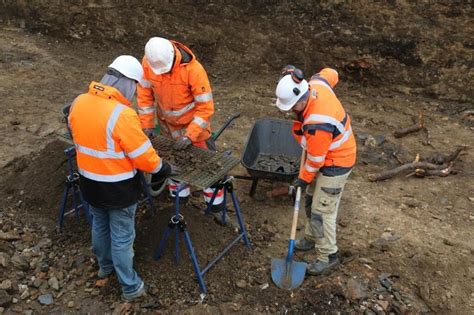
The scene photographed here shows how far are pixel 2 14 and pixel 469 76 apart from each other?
914cm

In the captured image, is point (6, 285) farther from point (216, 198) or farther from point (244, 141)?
point (244, 141)

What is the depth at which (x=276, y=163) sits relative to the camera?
222 inches

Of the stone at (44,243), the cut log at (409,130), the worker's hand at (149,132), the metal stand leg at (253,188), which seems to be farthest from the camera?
the cut log at (409,130)

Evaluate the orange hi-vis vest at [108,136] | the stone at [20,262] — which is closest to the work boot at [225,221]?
the orange hi-vis vest at [108,136]

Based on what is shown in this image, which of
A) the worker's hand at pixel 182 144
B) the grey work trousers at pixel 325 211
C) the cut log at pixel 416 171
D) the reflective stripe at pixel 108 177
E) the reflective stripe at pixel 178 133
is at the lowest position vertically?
the cut log at pixel 416 171

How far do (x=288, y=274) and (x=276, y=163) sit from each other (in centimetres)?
186

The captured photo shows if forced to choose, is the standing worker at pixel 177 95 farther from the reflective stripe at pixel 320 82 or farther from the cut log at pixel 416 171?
the cut log at pixel 416 171

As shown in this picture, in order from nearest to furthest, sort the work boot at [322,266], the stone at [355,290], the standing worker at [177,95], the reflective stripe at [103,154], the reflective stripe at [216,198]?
the reflective stripe at [103,154] → the stone at [355,290] → the standing worker at [177,95] → the work boot at [322,266] → the reflective stripe at [216,198]

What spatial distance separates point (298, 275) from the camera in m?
4.03

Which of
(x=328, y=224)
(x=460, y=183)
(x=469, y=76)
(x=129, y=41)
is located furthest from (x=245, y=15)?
(x=328, y=224)

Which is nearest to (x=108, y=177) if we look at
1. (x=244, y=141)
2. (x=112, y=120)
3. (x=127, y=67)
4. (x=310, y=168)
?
(x=112, y=120)

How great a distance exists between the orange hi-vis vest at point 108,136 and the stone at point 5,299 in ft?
4.37

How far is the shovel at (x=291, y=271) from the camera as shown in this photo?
13.1ft

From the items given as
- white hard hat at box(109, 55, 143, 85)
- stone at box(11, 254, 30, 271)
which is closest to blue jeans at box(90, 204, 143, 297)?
stone at box(11, 254, 30, 271)
